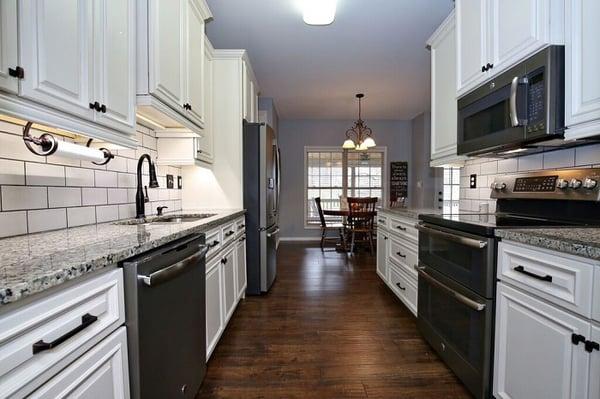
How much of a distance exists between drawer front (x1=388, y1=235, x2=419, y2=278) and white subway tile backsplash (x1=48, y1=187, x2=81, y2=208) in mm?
2114

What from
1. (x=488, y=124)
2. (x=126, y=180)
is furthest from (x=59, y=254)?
(x=488, y=124)

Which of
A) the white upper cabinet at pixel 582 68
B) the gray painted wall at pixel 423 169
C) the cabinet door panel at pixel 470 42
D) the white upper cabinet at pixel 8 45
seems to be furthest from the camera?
the gray painted wall at pixel 423 169

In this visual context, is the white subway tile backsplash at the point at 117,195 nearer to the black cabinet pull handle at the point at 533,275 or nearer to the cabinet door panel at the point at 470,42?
the black cabinet pull handle at the point at 533,275

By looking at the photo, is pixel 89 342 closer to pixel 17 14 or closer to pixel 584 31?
pixel 17 14

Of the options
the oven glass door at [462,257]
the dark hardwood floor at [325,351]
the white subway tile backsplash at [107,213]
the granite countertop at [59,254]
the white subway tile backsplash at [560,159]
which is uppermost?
the white subway tile backsplash at [560,159]

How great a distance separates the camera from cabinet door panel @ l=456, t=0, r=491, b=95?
178 cm

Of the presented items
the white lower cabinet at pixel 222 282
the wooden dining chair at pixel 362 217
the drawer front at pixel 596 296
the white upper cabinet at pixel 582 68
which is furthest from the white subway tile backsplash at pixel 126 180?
the wooden dining chair at pixel 362 217

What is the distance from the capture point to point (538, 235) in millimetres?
1115

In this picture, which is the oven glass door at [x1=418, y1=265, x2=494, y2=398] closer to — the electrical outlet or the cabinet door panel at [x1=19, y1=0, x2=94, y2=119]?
the electrical outlet

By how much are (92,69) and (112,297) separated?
89 centimetres

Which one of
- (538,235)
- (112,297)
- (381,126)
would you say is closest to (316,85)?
(381,126)

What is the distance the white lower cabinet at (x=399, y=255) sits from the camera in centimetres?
229

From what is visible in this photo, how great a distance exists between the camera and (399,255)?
2598mm

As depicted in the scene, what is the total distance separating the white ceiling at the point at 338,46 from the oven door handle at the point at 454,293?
221 centimetres
